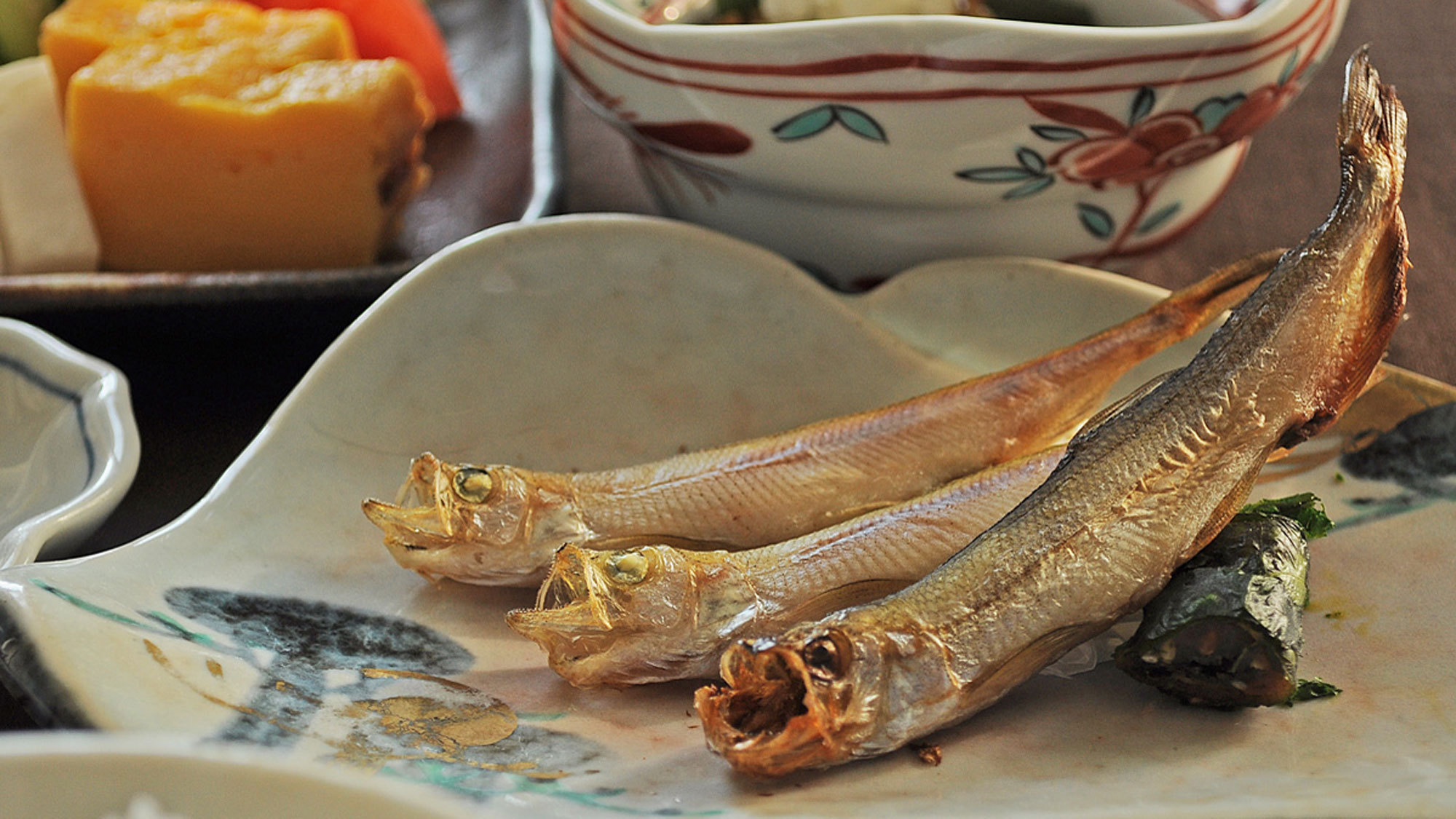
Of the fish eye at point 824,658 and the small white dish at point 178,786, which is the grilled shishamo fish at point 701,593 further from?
the small white dish at point 178,786

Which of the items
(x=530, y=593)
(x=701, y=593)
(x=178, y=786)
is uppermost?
(x=178, y=786)

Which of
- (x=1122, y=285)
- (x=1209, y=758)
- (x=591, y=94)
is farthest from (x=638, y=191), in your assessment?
(x=1209, y=758)

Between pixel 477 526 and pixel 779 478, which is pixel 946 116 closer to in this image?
pixel 779 478

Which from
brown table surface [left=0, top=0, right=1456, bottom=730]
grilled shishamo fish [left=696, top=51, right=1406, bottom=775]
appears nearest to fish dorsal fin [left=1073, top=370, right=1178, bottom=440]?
grilled shishamo fish [left=696, top=51, right=1406, bottom=775]

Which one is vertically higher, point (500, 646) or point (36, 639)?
point (36, 639)

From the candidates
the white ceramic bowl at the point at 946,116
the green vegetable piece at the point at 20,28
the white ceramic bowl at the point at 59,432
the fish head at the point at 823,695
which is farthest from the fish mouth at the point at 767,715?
the green vegetable piece at the point at 20,28

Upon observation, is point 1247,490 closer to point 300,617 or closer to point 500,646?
point 500,646

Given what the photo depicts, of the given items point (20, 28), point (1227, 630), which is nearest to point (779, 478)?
point (1227, 630)
